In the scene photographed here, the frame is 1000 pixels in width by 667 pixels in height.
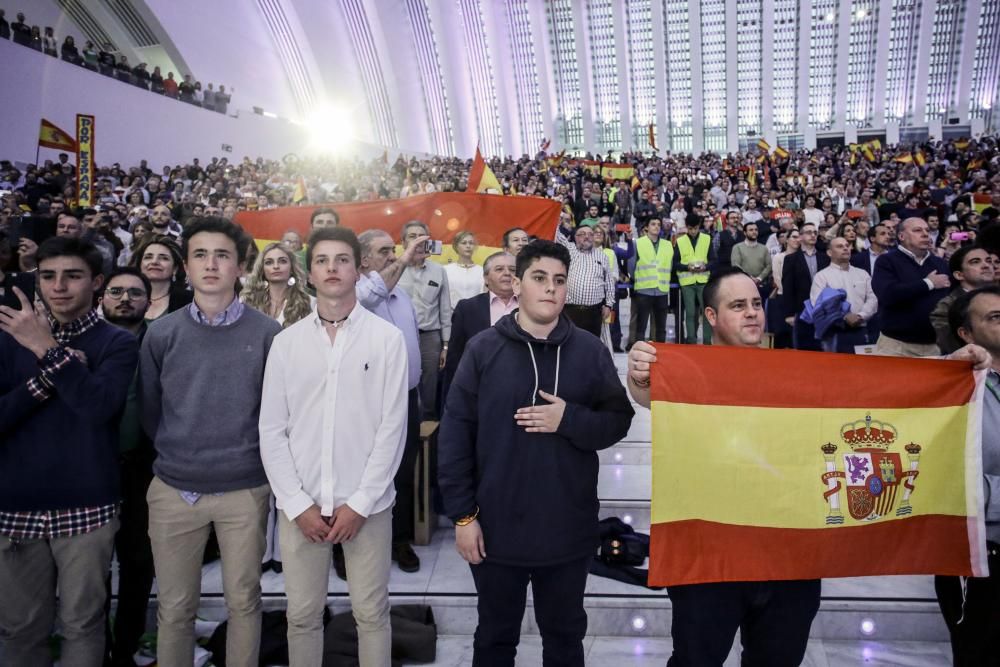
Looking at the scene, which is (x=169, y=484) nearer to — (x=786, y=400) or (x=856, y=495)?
(x=786, y=400)

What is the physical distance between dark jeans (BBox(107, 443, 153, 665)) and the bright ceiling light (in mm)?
27846

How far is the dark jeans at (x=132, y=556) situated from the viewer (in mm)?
2682

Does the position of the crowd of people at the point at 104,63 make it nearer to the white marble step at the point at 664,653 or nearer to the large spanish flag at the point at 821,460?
the white marble step at the point at 664,653

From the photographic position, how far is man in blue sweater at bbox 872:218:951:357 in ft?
12.8

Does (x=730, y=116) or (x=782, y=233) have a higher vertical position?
(x=730, y=116)

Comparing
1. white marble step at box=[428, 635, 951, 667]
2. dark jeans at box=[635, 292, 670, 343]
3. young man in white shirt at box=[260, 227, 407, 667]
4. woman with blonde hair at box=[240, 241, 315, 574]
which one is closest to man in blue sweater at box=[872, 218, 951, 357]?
white marble step at box=[428, 635, 951, 667]

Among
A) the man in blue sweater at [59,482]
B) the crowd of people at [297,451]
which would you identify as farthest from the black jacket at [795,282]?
the man in blue sweater at [59,482]

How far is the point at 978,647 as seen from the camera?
2094mm

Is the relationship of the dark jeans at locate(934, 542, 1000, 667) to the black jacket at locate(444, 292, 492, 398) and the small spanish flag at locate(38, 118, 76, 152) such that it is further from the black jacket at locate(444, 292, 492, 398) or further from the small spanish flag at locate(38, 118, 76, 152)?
the small spanish flag at locate(38, 118, 76, 152)

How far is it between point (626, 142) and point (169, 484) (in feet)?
164

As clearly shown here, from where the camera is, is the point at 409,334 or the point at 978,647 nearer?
the point at 978,647

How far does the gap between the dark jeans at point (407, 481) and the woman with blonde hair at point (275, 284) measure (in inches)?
32.2

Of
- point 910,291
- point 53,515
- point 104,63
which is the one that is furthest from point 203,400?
point 104,63

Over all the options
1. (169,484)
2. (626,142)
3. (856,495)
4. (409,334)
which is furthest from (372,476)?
(626,142)
